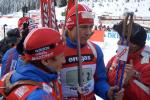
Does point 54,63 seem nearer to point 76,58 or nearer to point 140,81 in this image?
point 76,58

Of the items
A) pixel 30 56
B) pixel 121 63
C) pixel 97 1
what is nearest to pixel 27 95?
pixel 30 56

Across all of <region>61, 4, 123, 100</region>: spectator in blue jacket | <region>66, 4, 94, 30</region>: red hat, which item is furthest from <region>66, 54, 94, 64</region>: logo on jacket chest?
<region>66, 4, 94, 30</region>: red hat

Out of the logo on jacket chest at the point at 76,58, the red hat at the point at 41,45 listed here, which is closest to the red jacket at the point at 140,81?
the logo on jacket chest at the point at 76,58

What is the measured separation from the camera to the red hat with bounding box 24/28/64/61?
7.63 feet

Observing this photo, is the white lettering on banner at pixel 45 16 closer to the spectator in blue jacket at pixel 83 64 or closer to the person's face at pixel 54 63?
the spectator in blue jacket at pixel 83 64

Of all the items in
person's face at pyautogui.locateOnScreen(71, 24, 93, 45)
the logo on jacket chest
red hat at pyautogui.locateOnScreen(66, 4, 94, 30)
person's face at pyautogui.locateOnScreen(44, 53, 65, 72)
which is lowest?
the logo on jacket chest

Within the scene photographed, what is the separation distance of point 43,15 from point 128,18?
2.66 ft

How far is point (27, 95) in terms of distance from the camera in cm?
212

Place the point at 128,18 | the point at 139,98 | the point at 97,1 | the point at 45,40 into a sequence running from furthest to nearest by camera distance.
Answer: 1. the point at 97,1
2. the point at 139,98
3. the point at 128,18
4. the point at 45,40

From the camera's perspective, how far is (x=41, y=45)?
233 cm

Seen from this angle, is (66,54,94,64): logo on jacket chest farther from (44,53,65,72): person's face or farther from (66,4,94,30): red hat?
(44,53,65,72): person's face

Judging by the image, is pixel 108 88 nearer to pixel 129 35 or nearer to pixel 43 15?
pixel 129 35

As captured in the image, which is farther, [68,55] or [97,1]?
[97,1]

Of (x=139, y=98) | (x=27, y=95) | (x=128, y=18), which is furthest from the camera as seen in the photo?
(x=139, y=98)
